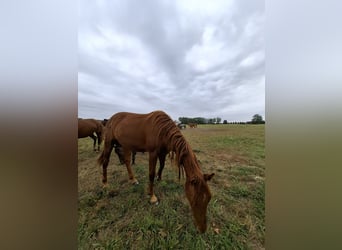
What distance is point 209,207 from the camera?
838mm

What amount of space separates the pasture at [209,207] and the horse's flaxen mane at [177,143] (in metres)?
0.05

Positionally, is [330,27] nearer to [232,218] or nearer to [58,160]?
[232,218]

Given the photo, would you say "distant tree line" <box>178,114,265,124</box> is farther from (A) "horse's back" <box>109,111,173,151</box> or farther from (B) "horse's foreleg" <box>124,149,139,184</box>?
(B) "horse's foreleg" <box>124,149,139,184</box>

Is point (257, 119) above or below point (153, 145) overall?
above

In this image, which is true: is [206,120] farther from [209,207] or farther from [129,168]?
[129,168]

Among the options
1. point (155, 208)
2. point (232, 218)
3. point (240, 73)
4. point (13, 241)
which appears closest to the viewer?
point (13, 241)

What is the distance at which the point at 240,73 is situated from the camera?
2.27 ft

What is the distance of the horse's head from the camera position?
2.48 ft

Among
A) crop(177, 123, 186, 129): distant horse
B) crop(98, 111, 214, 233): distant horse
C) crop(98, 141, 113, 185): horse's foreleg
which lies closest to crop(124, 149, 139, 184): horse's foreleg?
crop(98, 111, 214, 233): distant horse

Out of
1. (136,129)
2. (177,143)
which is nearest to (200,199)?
(177,143)

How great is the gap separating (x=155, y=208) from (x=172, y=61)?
0.92 metres

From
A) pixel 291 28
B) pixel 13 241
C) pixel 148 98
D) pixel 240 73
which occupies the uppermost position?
pixel 291 28

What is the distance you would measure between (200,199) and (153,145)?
47 centimetres

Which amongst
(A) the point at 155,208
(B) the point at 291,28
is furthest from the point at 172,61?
(A) the point at 155,208
